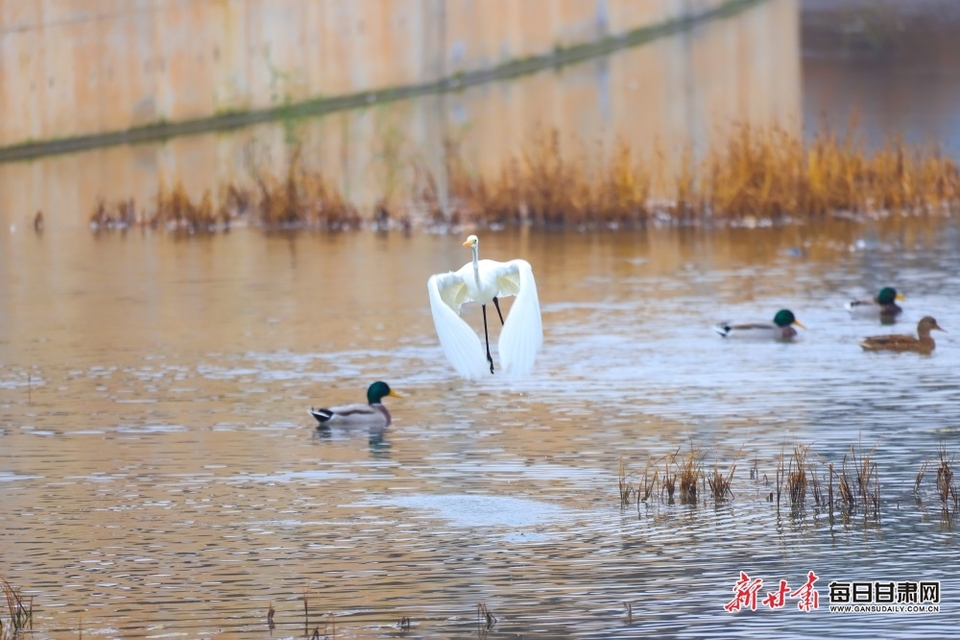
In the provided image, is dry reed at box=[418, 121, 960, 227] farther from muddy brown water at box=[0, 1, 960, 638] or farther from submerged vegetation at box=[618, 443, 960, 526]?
submerged vegetation at box=[618, 443, 960, 526]

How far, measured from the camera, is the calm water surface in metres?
10.2

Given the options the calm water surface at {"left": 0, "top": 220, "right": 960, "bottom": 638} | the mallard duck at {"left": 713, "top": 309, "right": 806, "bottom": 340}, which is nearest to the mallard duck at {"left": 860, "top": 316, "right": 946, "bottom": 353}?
the calm water surface at {"left": 0, "top": 220, "right": 960, "bottom": 638}

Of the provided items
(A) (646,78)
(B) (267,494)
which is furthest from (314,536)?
(A) (646,78)

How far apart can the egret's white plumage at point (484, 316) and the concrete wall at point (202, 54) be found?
23.7 meters

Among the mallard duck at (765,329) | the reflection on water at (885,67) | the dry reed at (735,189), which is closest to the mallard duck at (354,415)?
the mallard duck at (765,329)

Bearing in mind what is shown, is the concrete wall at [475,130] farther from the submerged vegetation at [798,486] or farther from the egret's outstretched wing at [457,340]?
the egret's outstretched wing at [457,340]

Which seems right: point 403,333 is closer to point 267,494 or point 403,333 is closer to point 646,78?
point 267,494

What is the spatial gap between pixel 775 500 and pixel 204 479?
123 inches

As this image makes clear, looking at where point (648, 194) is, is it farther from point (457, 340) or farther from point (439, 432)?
point (457, 340)

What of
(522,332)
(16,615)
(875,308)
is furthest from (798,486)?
(875,308)

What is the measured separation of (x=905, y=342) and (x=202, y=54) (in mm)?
25648

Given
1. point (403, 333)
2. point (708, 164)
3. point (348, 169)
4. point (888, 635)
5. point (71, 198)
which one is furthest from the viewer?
point (348, 169)

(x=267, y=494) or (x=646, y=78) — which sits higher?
(x=646, y=78)

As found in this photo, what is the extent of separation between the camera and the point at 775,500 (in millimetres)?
12133
